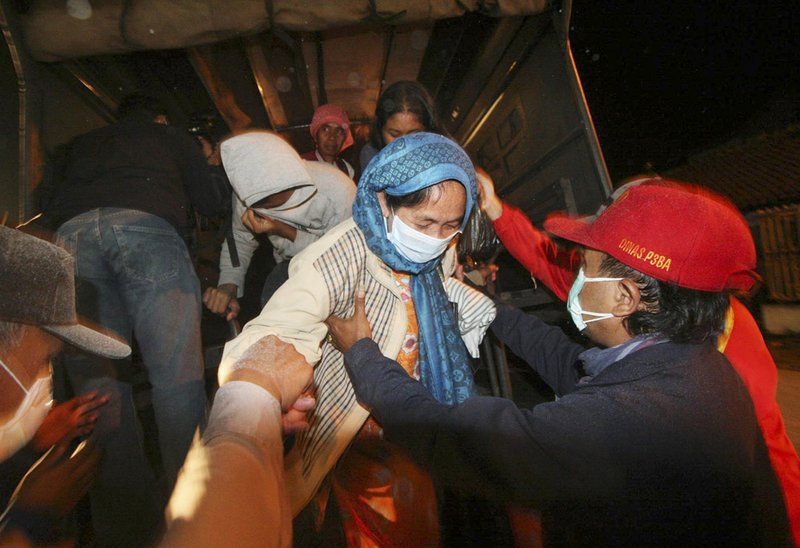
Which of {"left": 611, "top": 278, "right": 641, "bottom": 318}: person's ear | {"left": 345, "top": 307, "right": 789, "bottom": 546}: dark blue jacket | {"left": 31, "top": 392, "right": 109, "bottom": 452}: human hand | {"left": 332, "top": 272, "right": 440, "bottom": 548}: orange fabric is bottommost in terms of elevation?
{"left": 332, "top": 272, "right": 440, "bottom": 548}: orange fabric

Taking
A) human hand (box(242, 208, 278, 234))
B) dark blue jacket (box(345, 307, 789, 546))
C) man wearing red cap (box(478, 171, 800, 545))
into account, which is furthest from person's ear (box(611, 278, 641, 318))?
human hand (box(242, 208, 278, 234))

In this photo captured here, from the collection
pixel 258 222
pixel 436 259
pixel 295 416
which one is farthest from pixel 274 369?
pixel 258 222

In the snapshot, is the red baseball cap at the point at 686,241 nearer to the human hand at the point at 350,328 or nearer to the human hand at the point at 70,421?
the human hand at the point at 350,328

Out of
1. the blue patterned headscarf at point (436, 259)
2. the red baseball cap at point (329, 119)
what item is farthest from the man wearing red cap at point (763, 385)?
the red baseball cap at point (329, 119)

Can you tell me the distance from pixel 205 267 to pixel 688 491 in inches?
121

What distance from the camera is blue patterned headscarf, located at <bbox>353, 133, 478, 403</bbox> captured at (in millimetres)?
1356

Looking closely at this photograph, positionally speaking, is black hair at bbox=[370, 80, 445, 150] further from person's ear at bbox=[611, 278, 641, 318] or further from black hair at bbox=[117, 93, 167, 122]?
person's ear at bbox=[611, 278, 641, 318]

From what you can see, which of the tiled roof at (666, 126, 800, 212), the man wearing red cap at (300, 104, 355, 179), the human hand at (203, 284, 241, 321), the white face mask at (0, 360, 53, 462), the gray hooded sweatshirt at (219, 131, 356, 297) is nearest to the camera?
the white face mask at (0, 360, 53, 462)

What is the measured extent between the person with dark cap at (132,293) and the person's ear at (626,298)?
68.9 inches

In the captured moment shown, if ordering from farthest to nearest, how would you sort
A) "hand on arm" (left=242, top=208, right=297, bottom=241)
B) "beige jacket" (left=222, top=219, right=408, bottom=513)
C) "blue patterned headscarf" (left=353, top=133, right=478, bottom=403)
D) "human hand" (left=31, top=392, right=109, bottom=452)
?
1. "hand on arm" (left=242, top=208, right=297, bottom=241)
2. "human hand" (left=31, top=392, right=109, bottom=452)
3. "blue patterned headscarf" (left=353, top=133, right=478, bottom=403)
4. "beige jacket" (left=222, top=219, right=408, bottom=513)

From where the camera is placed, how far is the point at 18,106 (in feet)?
7.89

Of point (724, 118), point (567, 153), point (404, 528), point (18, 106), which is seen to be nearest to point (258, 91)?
point (18, 106)

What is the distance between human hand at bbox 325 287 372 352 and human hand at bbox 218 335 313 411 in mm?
271

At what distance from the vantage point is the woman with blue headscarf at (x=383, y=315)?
50.5 inches
